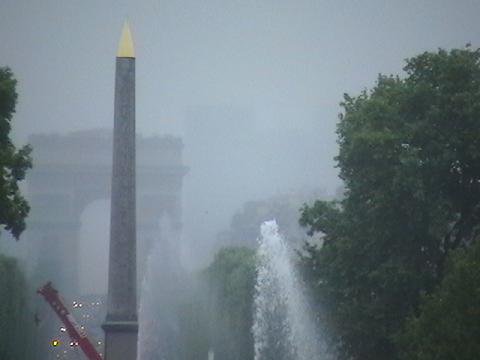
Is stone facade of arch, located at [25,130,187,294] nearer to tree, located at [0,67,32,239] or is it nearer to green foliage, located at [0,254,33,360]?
green foliage, located at [0,254,33,360]

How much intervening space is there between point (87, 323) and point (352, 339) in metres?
94.2

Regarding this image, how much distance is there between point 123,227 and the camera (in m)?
55.7

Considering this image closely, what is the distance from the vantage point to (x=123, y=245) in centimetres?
5541

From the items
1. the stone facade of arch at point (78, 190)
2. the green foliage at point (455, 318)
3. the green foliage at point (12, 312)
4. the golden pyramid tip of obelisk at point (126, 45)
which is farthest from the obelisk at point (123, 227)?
the stone facade of arch at point (78, 190)

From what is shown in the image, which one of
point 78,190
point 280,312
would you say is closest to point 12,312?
point 280,312

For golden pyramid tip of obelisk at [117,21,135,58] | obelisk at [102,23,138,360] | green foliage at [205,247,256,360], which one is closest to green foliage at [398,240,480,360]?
obelisk at [102,23,138,360]

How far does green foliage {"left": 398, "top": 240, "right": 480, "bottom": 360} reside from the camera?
44500 millimetres

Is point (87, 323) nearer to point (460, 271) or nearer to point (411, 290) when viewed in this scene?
point (411, 290)

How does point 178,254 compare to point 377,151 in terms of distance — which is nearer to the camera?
point 377,151

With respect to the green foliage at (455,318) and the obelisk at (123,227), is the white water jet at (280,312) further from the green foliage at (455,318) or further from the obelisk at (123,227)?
the green foliage at (455,318)

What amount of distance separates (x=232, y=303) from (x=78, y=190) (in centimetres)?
9690

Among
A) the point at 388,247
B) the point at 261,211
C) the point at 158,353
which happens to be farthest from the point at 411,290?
the point at 261,211

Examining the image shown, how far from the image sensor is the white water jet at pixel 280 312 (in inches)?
2542

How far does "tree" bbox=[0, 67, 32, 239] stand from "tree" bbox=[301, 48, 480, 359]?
12508mm
